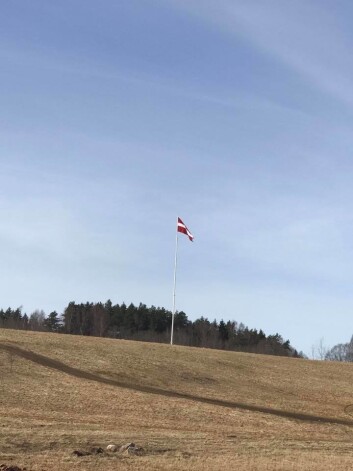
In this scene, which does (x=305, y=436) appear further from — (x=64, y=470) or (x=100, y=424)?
(x=64, y=470)

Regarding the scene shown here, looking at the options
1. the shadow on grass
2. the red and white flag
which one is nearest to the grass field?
the shadow on grass

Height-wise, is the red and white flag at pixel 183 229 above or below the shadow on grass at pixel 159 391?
above

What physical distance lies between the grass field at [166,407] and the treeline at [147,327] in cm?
6445

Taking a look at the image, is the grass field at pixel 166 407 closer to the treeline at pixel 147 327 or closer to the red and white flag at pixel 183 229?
the red and white flag at pixel 183 229

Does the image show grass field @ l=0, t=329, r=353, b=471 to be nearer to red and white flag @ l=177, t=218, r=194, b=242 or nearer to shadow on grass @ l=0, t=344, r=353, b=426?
shadow on grass @ l=0, t=344, r=353, b=426

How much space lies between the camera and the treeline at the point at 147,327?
126m

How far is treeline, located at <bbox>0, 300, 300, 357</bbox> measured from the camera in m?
126

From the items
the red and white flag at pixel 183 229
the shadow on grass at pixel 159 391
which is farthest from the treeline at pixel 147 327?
the shadow on grass at pixel 159 391

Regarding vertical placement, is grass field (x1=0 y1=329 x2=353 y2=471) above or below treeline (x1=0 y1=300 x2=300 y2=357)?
below

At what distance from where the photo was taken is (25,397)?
3488 cm

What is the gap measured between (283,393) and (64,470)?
30564 mm

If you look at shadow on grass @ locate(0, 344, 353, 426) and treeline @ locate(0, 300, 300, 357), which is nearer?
shadow on grass @ locate(0, 344, 353, 426)

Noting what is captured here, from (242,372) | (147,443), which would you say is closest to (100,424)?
(147,443)

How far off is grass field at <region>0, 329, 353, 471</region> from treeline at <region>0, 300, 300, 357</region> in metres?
64.4
